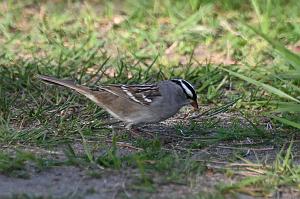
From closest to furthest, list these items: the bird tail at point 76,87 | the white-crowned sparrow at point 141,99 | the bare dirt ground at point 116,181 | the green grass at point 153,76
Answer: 1. the bare dirt ground at point 116,181
2. the green grass at point 153,76
3. the white-crowned sparrow at point 141,99
4. the bird tail at point 76,87

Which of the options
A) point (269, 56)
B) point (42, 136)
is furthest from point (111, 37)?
point (42, 136)

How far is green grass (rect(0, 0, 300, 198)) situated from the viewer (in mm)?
5133

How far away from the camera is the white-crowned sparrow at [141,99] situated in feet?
20.0

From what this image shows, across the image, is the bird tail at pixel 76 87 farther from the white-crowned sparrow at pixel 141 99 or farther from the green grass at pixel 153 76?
the green grass at pixel 153 76

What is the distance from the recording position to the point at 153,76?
23.9ft

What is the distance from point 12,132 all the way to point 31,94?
1026 millimetres

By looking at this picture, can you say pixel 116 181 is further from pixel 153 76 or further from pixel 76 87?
pixel 153 76

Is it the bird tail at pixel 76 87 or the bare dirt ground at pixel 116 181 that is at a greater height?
the bird tail at pixel 76 87

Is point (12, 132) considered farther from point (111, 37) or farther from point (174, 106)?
point (111, 37)

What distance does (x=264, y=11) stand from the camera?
9039 mm

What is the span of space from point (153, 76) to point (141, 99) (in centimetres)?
114

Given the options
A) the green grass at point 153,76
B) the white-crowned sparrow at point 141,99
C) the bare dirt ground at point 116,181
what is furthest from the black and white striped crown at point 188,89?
the bare dirt ground at point 116,181

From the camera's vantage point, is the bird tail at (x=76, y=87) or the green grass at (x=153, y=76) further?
the bird tail at (x=76, y=87)

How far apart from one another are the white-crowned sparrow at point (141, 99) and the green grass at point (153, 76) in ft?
0.43
